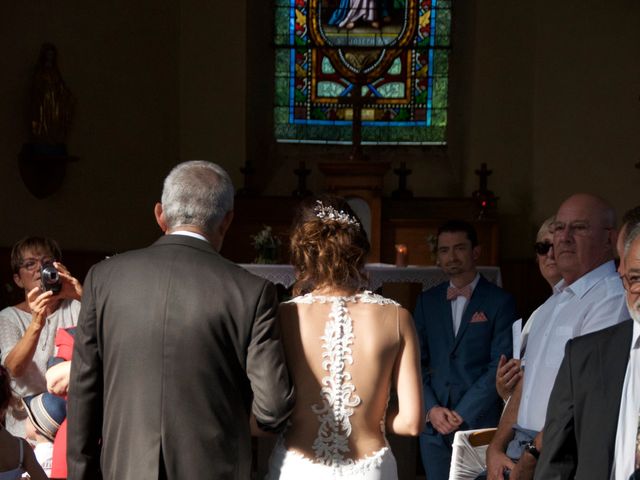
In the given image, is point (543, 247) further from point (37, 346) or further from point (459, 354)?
point (37, 346)

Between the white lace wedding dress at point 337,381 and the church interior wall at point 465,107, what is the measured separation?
27.2 feet

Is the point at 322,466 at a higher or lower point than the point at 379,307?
lower

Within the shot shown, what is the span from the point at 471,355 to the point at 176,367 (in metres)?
2.58

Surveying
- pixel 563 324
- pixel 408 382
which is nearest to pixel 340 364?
pixel 408 382

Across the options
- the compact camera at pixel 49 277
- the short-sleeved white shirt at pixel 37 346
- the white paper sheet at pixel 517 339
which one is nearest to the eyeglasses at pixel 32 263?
the short-sleeved white shirt at pixel 37 346

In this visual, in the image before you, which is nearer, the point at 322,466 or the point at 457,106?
the point at 322,466

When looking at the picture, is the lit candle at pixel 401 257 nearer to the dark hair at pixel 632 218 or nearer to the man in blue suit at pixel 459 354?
the man in blue suit at pixel 459 354

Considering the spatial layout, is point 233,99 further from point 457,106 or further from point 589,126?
point 589,126

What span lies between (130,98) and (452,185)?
4101 millimetres

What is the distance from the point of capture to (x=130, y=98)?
11.3 m

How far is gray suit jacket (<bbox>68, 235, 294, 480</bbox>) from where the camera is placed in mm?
2998

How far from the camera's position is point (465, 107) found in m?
12.9

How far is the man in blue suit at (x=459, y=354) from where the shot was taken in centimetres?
516

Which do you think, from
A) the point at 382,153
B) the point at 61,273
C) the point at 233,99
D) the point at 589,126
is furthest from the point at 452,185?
the point at 61,273
